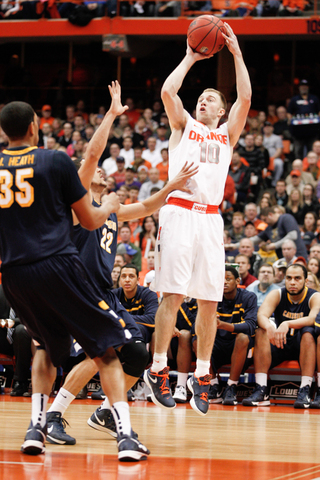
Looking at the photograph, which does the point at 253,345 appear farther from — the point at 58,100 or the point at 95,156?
the point at 58,100

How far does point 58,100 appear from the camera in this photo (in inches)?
757

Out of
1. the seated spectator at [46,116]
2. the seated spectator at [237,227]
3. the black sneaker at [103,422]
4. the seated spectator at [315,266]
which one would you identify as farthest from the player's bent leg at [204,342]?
the seated spectator at [46,116]

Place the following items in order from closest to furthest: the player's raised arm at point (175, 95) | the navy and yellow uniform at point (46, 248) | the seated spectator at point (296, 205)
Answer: the navy and yellow uniform at point (46, 248) → the player's raised arm at point (175, 95) → the seated spectator at point (296, 205)

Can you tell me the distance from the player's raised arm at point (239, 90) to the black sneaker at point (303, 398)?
3729 mm

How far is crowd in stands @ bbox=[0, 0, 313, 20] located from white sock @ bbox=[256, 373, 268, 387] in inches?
434

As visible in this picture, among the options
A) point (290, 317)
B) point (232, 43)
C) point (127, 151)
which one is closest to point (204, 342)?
point (232, 43)

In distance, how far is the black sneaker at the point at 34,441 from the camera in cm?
432

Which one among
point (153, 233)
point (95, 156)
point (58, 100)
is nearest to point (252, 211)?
point (153, 233)

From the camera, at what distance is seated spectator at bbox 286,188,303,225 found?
12305 mm

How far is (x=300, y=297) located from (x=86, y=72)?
13.9 meters

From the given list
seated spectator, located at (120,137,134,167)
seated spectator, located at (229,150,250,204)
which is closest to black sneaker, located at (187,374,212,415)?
seated spectator, located at (229,150,250,204)

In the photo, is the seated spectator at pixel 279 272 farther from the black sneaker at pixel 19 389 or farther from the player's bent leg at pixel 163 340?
the player's bent leg at pixel 163 340

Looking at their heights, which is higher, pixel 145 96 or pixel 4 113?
pixel 145 96

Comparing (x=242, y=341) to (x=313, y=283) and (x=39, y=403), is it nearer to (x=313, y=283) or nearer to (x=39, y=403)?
(x=313, y=283)
